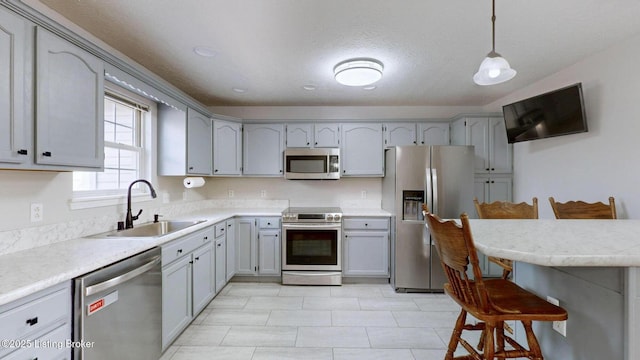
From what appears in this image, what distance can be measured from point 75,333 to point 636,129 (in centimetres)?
396

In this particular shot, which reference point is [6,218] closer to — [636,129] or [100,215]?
[100,215]

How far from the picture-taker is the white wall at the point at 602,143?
84.2 inches

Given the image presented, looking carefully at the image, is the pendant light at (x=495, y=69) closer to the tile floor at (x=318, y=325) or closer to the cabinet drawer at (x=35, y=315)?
the tile floor at (x=318, y=325)

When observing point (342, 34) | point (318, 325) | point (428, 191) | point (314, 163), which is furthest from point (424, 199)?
point (342, 34)

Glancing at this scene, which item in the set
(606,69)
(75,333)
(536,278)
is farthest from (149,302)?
(606,69)

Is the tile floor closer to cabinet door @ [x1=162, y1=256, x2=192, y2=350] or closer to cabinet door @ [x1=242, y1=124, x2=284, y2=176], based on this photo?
cabinet door @ [x1=162, y1=256, x2=192, y2=350]

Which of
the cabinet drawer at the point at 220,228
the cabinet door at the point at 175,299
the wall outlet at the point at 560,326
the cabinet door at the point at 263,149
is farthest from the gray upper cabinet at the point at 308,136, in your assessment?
the wall outlet at the point at 560,326

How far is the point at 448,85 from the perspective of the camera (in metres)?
3.16

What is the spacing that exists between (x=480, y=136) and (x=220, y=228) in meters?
3.44

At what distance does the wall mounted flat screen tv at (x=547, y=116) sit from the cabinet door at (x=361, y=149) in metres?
1.54

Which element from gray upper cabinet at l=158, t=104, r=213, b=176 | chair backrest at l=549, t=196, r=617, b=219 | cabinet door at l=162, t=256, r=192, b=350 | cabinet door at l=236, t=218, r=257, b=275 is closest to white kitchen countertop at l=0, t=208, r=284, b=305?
cabinet door at l=162, t=256, r=192, b=350

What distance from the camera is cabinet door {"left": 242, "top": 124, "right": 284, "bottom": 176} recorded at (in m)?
3.77

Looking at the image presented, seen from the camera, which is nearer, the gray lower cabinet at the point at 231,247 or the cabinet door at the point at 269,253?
the gray lower cabinet at the point at 231,247

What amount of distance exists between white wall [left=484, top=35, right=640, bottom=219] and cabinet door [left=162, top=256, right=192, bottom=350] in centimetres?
366
